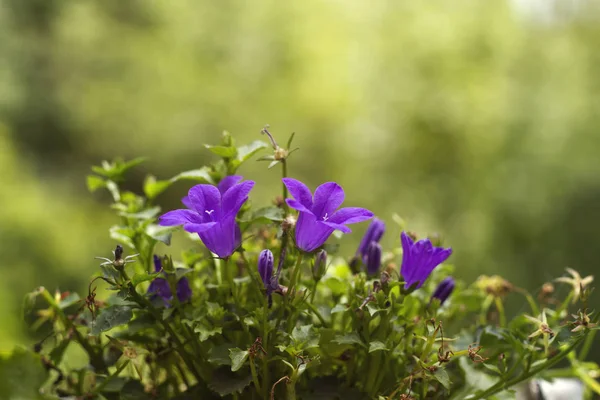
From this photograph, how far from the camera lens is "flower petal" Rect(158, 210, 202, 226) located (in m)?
0.40

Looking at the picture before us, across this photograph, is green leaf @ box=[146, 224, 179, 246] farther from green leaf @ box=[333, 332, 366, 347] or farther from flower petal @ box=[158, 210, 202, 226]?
green leaf @ box=[333, 332, 366, 347]

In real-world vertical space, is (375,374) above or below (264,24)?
below

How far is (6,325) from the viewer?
1.99m

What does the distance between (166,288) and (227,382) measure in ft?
0.31

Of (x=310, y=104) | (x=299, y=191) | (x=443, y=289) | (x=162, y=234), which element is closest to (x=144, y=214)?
(x=162, y=234)

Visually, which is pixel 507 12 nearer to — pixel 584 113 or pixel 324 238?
pixel 584 113

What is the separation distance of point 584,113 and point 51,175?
3.50m

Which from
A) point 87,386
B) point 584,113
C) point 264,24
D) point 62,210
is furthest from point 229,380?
point 264,24

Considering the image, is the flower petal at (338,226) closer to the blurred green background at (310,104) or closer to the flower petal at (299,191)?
the flower petal at (299,191)

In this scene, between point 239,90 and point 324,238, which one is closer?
point 324,238

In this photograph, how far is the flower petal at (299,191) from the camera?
1.39ft

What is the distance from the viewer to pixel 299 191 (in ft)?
1.41

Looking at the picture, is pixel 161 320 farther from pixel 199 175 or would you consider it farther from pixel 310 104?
pixel 310 104

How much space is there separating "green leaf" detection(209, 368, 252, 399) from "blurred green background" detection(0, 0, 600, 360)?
10.2ft
